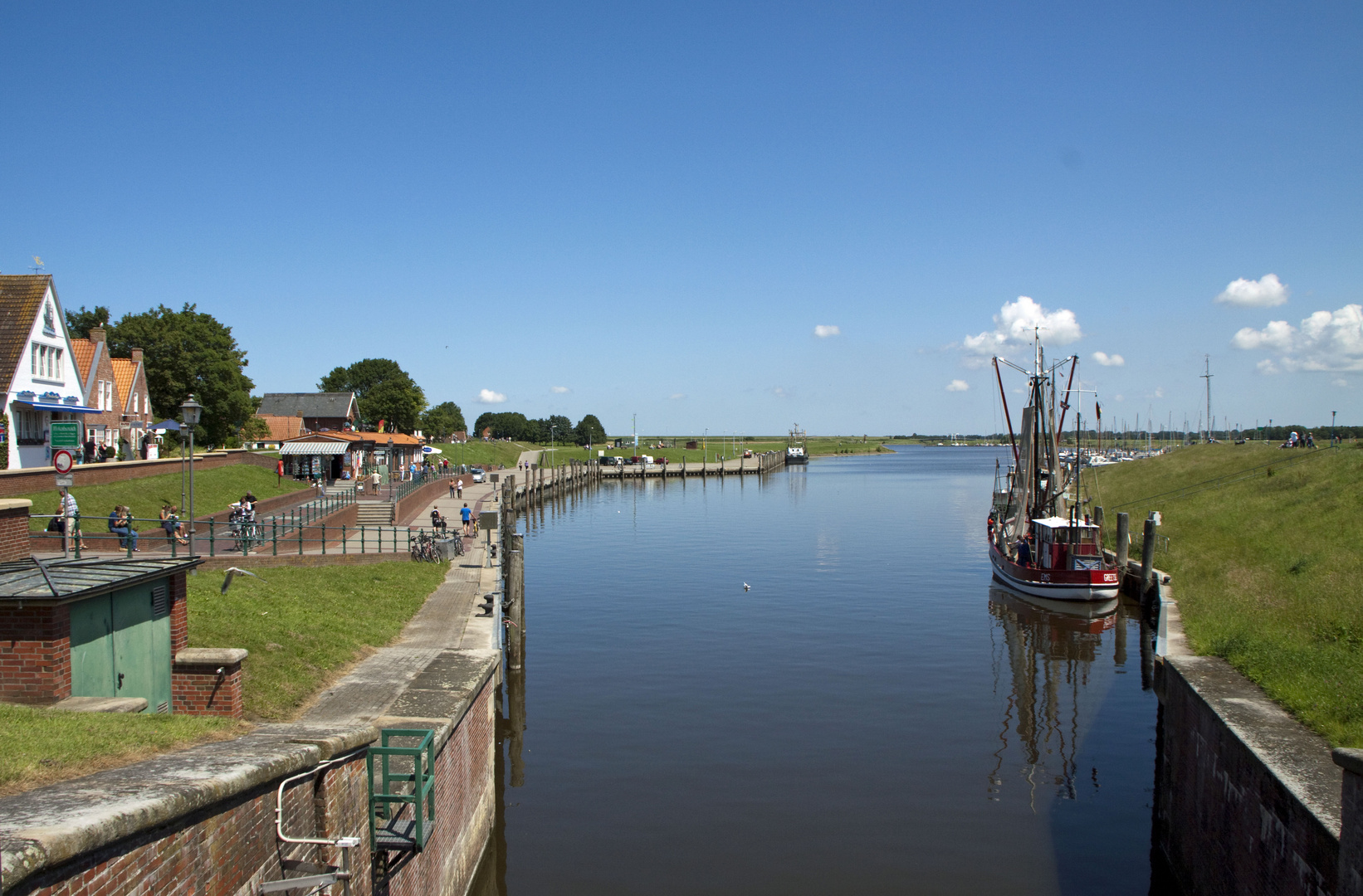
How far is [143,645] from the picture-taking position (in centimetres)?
1095

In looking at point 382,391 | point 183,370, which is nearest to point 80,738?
point 183,370

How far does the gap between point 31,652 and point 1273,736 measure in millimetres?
14081

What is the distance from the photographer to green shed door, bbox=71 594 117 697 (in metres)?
9.85

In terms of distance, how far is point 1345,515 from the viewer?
29875 mm

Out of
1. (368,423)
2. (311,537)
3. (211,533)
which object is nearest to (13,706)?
(211,533)

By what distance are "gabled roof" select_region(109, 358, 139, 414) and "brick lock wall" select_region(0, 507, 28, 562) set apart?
4058 centimetres

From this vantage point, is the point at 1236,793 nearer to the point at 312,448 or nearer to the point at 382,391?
the point at 312,448

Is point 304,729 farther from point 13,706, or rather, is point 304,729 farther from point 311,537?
point 311,537

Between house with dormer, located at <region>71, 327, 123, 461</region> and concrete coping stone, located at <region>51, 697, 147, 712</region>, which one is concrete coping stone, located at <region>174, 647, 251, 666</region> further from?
house with dormer, located at <region>71, 327, 123, 461</region>

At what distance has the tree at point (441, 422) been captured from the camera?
449 ft

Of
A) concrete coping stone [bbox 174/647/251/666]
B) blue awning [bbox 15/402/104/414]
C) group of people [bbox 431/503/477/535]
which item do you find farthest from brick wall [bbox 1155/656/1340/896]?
blue awning [bbox 15/402/104/414]

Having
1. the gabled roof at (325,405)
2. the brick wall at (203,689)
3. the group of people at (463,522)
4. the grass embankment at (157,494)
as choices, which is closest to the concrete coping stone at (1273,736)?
the brick wall at (203,689)

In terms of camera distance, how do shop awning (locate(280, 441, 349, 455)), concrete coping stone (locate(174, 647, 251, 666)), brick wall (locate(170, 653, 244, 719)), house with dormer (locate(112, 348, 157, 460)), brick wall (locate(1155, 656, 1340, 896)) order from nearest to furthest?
brick wall (locate(1155, 656, 1340, 896)) → concrete coping stone (locate(174, 647, 251, 666)) → brick wall (locate(170, 653, 244, 719)) → house with dormer (locate(112, 348, 157, 460)) → shop awning (locate(280, 441, 349, 455))

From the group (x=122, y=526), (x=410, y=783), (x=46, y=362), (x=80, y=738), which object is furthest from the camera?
(x=46, y=362)
